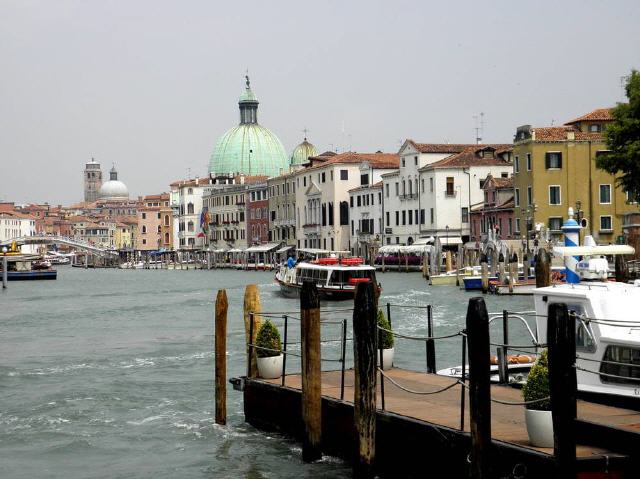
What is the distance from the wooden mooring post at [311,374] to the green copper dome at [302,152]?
3922 inches

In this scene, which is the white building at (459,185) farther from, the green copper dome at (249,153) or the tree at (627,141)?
the green copper dome at (249,153)

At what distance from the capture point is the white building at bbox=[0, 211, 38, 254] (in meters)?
162

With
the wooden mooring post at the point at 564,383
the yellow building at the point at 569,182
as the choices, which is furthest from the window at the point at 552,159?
the wooden mooring post at the point at 564,383

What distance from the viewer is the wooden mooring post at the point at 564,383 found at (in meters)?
8.31

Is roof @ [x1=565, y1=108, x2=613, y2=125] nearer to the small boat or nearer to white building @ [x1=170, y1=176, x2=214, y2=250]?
the small boat

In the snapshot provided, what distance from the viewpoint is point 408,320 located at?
31312mm

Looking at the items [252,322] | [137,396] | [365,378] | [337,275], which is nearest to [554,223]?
[337,275]

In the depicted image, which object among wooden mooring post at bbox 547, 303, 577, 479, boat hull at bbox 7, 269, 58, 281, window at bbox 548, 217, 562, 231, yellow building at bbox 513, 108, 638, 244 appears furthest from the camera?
boat hull at bbox 7, 269, 58, 281

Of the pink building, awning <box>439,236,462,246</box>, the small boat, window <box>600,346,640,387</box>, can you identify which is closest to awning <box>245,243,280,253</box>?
awning <box>439,236,462,246</box>

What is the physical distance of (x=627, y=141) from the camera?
35.6 m

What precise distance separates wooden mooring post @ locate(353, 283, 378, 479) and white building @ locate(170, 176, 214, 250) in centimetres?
10833

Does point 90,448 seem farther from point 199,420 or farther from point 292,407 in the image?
point 292,407

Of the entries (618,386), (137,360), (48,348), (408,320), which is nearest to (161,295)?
(408,320)

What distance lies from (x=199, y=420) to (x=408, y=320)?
1633 cm
